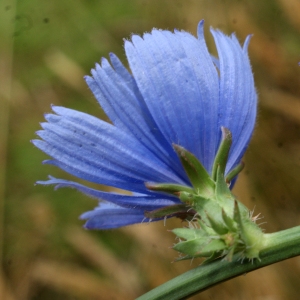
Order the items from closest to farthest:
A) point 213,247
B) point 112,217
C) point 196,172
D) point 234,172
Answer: point 213,247 < point 196,172 < point 234,172 < point 112,217

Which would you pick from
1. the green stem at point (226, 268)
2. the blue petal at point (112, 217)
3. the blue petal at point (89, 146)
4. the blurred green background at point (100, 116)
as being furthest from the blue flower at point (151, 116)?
the blurred green background at point (100, 116)

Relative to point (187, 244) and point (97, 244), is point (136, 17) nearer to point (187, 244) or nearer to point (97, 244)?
point (97, 244)

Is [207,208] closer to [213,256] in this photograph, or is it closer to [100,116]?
[213,256]


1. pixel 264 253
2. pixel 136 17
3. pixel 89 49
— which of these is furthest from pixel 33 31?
pixel 264 253

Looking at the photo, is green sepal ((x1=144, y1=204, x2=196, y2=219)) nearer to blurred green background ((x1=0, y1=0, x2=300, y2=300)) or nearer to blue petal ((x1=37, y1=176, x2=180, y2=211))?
blue petal ((x1=37, y1=176, x2=180, y2=211))

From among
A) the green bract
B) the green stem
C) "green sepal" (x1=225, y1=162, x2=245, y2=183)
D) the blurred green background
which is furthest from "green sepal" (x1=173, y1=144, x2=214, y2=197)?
the blurred green background

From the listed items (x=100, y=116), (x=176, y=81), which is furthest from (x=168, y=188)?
(x=100, y=116)
